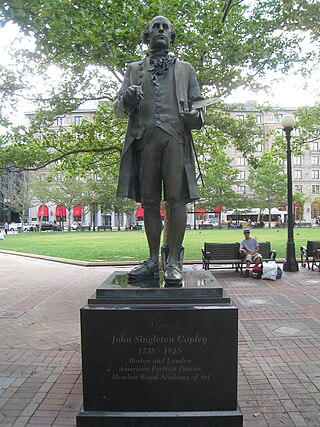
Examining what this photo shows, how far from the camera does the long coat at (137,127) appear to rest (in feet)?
12.5

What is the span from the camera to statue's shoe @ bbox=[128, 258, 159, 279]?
3836mm

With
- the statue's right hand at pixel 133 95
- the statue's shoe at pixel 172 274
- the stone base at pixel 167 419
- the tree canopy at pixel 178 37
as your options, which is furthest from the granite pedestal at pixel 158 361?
the tree canopy at pixel 178 37

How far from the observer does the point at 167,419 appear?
10.5 feet

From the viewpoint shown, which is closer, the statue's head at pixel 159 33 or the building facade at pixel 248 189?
the statue's head at pixel 159 33

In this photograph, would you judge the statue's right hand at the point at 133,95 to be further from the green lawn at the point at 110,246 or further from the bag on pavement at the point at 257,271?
the green lawn at the point at 110,246

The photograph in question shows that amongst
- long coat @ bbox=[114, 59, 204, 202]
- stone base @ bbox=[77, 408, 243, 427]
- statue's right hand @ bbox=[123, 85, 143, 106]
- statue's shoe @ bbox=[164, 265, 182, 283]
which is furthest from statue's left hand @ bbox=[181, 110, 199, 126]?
stone base @ bbox=[77, 408, 243, 427]

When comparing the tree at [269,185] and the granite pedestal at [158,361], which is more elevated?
the tree at [269,185]

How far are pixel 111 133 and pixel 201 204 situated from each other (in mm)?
43048

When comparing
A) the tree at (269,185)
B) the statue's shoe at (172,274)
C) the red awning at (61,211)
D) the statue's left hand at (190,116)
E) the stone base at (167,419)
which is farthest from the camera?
the red awning at (61,211)

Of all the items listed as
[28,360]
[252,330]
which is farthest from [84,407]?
[252,330]

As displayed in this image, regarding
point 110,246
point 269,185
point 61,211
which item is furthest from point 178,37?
point 61,211

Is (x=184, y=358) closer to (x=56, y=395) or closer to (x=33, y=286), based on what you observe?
(x=56, y=395)

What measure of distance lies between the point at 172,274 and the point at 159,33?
231 centimetres

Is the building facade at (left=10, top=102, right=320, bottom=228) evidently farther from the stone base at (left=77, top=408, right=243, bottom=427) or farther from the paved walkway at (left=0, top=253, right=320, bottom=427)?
the stone base at (left=77, top=408, right=243, bottom=427)
